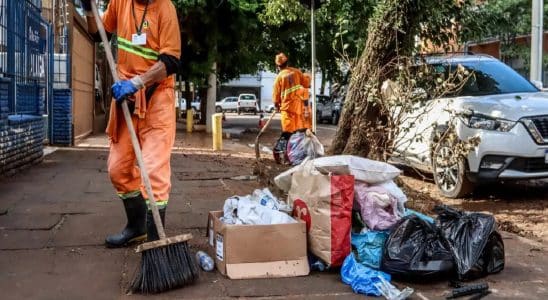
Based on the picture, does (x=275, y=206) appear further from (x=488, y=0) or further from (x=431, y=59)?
(x=488, y=0)

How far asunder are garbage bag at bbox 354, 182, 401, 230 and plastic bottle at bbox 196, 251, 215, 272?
1.13 meters

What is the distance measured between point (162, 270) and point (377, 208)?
61.3 inches

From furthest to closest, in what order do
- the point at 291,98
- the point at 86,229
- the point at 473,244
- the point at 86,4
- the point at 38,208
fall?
the point at 291,98, the point at 38,208, the point at 86,229, the point at 86,4, the point at 473,244

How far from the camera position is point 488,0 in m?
10.6

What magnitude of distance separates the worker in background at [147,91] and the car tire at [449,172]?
3.95 meters

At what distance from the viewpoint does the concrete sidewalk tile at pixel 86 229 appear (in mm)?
5045

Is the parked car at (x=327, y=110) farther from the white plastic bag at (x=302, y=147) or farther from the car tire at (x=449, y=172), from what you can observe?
the car tire at (x=449, y=172)

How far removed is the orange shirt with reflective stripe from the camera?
448cm

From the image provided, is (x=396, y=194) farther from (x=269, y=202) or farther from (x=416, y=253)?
(x=269, y=202)

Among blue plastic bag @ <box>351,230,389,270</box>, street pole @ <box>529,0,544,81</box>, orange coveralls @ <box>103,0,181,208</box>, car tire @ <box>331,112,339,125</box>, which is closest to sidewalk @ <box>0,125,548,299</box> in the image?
blue plastic bag @ <box>351,230,389,270</box>

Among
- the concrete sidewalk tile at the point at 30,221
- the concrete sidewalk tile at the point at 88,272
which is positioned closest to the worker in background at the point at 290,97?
the concrete sidewalk tile at the point at 30,221

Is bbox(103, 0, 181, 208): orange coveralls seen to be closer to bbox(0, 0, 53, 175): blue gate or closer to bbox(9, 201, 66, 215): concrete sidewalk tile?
bbox(9, 201, 66, 215): concrete sidewalk tile

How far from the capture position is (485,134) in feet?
23.3

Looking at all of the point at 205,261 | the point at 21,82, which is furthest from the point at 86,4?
the point at 21,82
